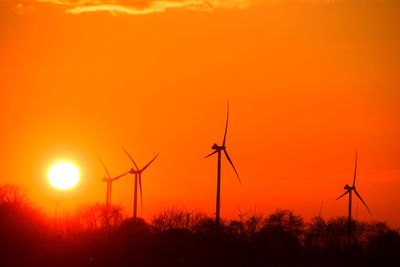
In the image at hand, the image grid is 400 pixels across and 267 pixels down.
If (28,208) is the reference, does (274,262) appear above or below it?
below

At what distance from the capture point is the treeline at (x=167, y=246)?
372 ft

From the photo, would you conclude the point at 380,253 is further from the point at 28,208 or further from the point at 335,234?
the point at 28,208

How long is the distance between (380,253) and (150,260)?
4197 cm

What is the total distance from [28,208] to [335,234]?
6498 cm

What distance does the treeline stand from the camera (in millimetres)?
113250

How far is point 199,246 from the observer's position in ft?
390

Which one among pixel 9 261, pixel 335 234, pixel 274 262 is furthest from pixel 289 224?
pixel 9 261

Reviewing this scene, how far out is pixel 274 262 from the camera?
121m

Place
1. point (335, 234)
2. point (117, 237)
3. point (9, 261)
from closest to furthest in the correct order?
point (9, 261) → point (117, 237) → point (335, 234)

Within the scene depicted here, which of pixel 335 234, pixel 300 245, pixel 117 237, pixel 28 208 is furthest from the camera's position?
pixel 335 234

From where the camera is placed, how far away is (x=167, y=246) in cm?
11756

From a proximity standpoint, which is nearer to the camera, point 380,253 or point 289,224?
point 380,253

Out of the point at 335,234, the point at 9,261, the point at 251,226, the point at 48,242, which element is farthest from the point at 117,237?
the point at 335,234

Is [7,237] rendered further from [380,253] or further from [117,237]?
[380,253]
